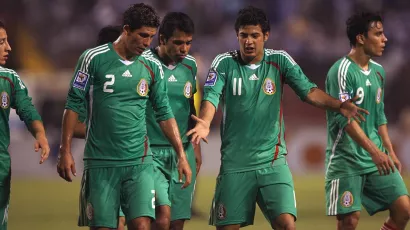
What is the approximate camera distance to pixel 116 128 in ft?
22.6

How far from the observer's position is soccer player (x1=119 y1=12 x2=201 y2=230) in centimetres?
794

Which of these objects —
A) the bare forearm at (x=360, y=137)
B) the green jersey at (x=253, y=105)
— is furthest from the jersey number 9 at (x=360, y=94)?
the green jersey at (x=253, y=105)

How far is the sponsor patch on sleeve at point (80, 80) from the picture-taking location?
6.81 m

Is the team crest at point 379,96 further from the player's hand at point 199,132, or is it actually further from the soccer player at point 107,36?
the soccer player at point 107,36

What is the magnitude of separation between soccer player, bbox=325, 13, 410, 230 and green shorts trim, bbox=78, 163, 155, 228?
208 centimetres

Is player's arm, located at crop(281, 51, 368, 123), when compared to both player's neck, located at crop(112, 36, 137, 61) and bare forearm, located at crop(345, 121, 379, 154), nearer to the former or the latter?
Answer: bare forearm, located at crop(345, 121, 379, 154)

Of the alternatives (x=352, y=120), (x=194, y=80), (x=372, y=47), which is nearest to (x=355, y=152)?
(x=352, y=120)

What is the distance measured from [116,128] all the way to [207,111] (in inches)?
30.6

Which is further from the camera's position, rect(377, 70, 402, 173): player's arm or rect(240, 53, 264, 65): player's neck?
rect(377, 70, 402, 173): player's arm

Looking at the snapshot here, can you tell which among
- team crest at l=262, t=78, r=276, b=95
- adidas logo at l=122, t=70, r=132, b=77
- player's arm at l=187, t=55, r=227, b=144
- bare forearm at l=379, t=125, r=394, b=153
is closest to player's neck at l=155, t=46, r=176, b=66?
player's arm at l=187, t=55, r=227, b=144

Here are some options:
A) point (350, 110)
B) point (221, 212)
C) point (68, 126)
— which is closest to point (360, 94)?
point (350, 110)

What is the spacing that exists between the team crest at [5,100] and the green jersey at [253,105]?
1.69 meters

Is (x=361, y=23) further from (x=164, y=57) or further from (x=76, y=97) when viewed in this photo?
(x=76, y=97)

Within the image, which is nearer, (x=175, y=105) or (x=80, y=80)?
(x=80, y=80)
